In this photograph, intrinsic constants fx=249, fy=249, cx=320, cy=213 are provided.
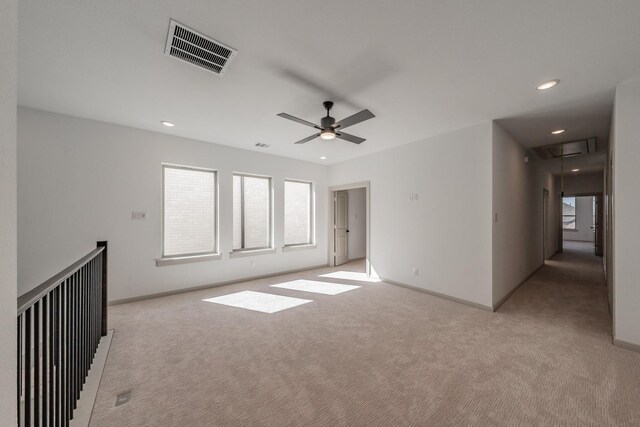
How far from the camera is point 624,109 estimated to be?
2596mm

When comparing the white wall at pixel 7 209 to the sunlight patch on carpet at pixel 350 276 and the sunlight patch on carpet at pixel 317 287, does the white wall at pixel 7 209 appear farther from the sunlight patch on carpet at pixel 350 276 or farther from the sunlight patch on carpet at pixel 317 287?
the sunlight patch on carpet at pixel 350 276

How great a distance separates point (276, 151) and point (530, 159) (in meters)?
5.56

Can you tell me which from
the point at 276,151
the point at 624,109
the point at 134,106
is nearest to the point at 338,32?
the point at 134,106

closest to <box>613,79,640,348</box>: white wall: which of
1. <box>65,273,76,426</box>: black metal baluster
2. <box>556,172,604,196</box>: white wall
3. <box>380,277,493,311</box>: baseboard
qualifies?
<box>380,277,493,311</box>: baseboard

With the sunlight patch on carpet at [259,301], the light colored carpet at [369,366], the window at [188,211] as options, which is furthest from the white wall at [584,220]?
the window at [188,211]

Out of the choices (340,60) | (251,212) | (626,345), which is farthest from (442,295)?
(251,212)

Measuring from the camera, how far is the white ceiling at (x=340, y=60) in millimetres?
1717

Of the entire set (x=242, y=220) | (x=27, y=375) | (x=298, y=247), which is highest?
(x=242, y=220)

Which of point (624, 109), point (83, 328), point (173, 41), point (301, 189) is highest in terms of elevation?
point (173, 41)

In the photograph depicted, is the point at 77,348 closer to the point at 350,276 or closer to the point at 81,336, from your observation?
the point at 81,336

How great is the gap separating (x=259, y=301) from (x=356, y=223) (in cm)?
453

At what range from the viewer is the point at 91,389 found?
1987 mm

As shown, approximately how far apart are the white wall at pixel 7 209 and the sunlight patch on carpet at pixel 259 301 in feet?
Result: 9.84

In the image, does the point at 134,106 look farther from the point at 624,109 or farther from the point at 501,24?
the point at 624,109
